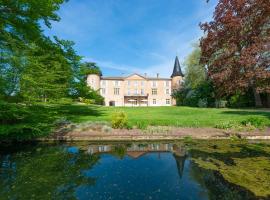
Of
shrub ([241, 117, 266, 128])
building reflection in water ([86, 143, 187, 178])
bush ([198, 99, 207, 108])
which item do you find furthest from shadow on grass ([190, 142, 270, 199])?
bush ([198, 99, 207, 108])

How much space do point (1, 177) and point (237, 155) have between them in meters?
8.96

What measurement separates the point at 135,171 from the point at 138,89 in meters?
62.2

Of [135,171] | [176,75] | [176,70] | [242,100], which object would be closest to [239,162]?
[135,171]

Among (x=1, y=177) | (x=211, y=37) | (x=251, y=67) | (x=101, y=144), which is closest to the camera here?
(x=1, y=177)

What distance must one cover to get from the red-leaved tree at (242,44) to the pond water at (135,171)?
346 inches

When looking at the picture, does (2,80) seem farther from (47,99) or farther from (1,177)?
(1,177)

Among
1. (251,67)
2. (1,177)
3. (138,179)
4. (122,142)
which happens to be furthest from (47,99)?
(251,67)

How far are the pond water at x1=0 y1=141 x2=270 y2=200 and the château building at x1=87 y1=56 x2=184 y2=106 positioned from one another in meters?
57.0

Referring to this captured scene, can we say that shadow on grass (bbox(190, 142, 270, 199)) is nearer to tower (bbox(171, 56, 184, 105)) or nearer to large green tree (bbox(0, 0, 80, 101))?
large green tree (bbox(0, 0, 80, 101))

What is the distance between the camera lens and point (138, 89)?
2761 inches

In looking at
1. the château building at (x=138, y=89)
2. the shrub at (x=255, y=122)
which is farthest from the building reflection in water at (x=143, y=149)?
the château building at (x=138, y=89)

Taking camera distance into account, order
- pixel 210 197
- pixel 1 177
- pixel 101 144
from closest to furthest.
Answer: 1. pixel 210 197
2. pixel 1 177
3. pixel 101 144

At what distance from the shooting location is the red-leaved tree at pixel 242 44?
1836cm

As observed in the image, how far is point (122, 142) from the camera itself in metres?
13.1
